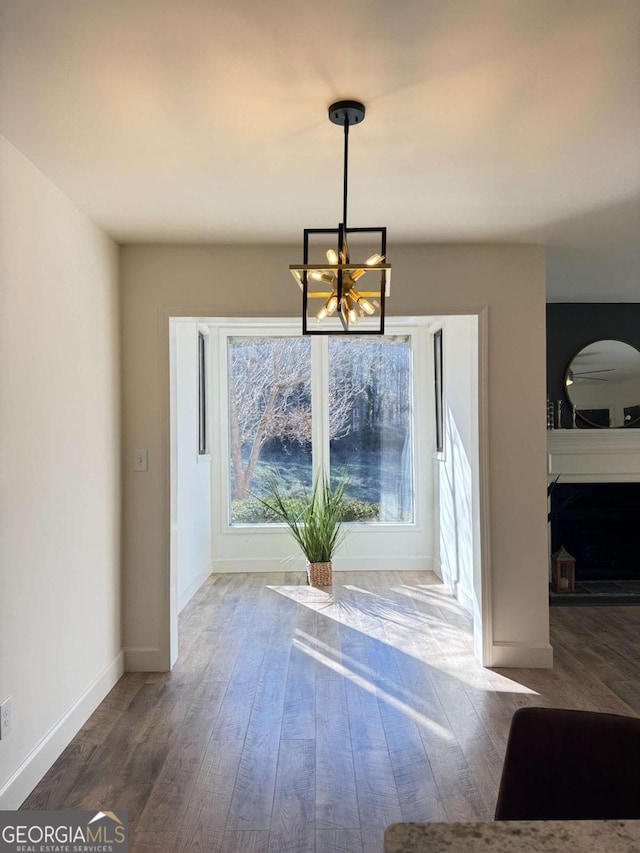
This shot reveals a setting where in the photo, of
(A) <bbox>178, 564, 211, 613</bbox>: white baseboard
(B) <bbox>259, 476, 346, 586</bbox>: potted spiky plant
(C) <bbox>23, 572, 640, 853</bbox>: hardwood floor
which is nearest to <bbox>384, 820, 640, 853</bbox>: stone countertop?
(C) <bbox>23, 572, 640, 853</bbox>: hardwood floor

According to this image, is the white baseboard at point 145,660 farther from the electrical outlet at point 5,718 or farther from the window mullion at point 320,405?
the window mullion at point 320,405

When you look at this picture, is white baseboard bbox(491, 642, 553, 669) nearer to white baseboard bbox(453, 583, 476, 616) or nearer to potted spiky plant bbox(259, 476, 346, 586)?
white baseboard bbox(453, 583, 476, 616)

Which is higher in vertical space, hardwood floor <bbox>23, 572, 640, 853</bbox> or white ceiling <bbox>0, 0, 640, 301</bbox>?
white ceiling <bbox>0, 0, 640, 301</bbox>

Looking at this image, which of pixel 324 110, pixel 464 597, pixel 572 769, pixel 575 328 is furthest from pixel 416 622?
pixel 324 110

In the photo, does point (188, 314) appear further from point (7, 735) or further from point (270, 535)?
point (270, 535)

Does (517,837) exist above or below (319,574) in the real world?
above

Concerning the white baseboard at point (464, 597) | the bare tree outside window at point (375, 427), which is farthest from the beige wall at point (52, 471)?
the bare tree outside window at point (375, 427)

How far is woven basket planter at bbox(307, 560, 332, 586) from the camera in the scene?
5.63m

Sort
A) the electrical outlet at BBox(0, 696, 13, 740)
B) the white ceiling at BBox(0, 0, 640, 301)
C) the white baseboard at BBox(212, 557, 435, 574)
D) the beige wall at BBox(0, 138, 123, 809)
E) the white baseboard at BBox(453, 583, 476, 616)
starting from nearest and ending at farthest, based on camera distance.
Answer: the white ceiling at BBox(0, 0, 640, 301) < the electrical outlet at BBox(0, 696, 13, 740) < the beige wall at BBox(0, 138, 123, 809) < the white baseboard at BBox(453, 583, 476, 616) < the white baseboard at BBox(212, 557, 435, 574)

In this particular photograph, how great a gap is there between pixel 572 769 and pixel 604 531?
4.93 meters

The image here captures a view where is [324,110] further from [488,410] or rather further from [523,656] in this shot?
[523,656]

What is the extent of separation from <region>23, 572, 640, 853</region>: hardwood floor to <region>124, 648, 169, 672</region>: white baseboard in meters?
0.07

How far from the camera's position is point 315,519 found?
18.7ft

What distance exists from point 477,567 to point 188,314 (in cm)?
231
